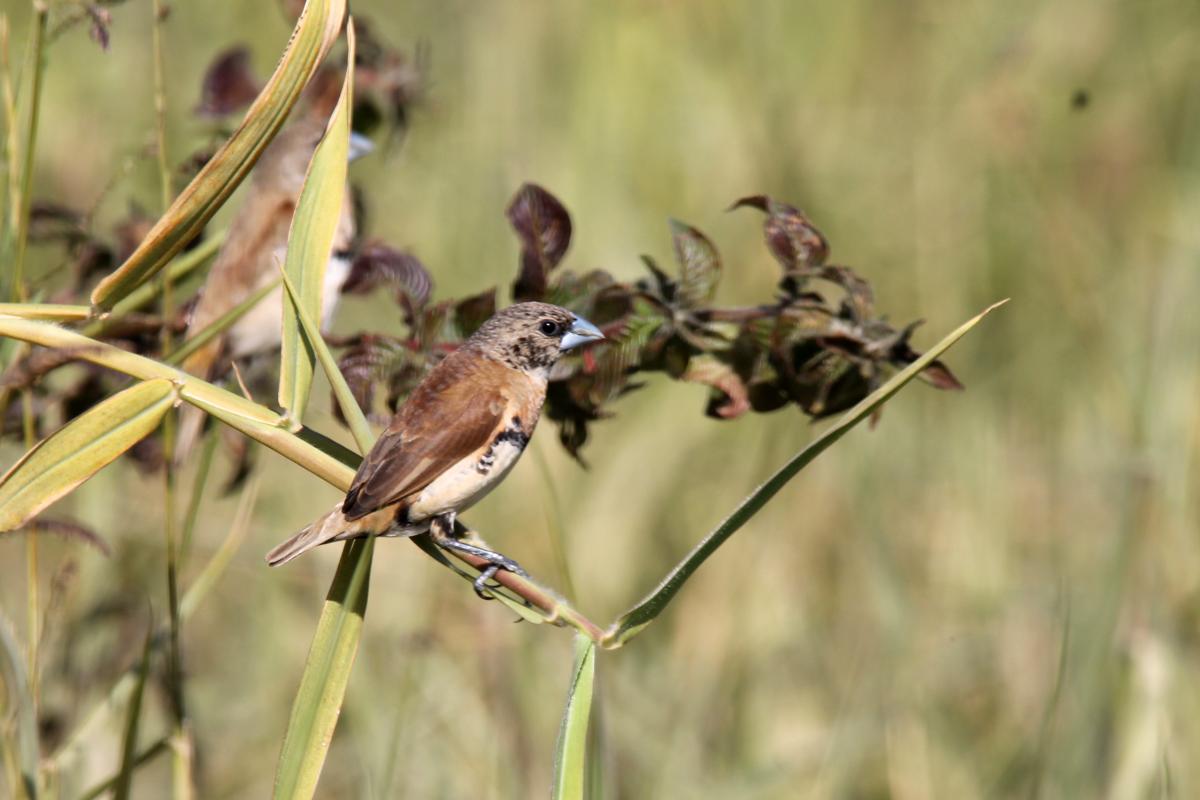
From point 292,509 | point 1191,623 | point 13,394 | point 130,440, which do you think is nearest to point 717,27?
point 292,509

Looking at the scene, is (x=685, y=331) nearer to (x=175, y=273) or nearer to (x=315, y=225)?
(x=315, y=225)

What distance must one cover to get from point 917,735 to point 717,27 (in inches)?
132

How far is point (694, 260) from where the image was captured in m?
2.35

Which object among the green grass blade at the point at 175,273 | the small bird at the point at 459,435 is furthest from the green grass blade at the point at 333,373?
the green grass blade at the point at 175,273

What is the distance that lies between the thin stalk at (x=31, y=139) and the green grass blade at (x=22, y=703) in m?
0.54

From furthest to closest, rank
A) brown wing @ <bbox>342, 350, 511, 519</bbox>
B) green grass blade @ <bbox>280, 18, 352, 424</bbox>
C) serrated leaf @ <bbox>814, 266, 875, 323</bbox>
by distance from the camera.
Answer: serrated leaf @ <bbox>814, 266, 875, 323</bbox> → brown wing @ <bbox>342, 350, 511, 519</bbox> → green grass blade @ <bbox>280, 18, 352, 424</bbox>

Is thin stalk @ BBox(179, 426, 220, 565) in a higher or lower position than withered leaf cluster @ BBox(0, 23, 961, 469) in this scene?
lower

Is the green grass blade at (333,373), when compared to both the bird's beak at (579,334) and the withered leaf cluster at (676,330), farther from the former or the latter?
the bird's beak at (579,334)

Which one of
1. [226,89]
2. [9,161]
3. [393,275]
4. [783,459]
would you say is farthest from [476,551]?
[783,459]

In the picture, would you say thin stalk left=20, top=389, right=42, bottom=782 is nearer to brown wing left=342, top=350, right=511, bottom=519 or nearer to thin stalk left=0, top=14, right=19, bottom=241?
thin stalk left=0, top=14, right=19, bottom=241

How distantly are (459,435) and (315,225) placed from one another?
593mm

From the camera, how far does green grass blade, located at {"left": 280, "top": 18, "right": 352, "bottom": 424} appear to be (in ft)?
6.05

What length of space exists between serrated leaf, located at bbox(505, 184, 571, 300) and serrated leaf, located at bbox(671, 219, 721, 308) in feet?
0.59

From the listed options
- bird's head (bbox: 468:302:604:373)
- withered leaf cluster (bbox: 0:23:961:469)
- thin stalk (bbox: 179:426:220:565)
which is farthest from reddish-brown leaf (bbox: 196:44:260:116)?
bird's head (bbox: 468:302:604:373)
